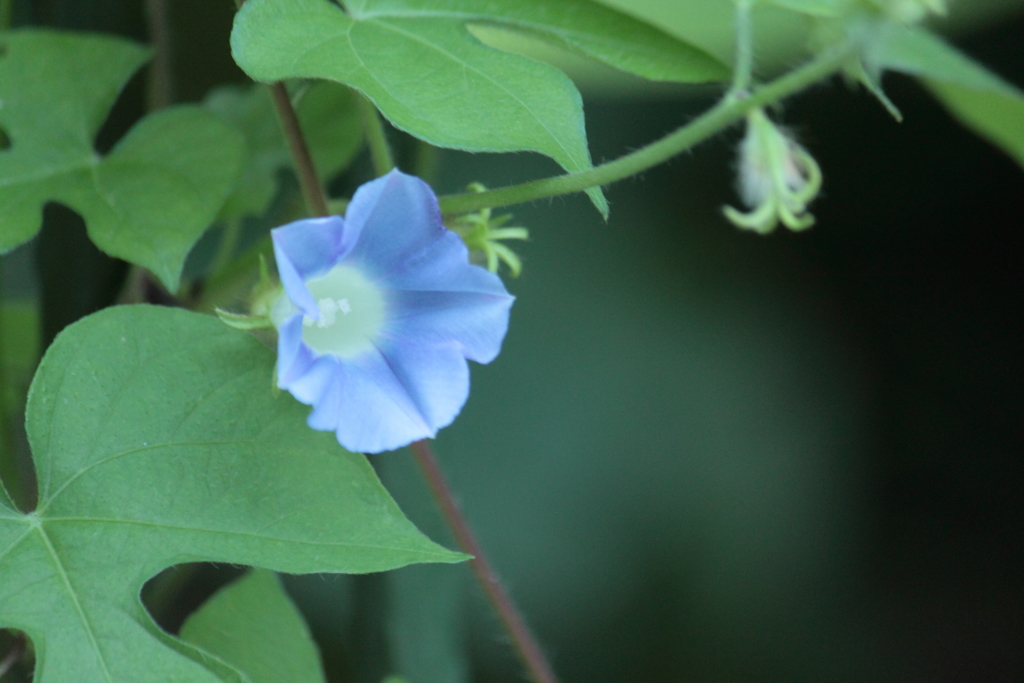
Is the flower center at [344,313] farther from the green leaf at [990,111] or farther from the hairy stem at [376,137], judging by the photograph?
the green leaf at [990,111]

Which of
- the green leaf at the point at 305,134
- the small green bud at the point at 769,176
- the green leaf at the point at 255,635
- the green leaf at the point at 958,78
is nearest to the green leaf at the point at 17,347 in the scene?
the green leaf at the point at 305,134

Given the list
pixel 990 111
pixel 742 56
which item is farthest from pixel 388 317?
pixel 990 111

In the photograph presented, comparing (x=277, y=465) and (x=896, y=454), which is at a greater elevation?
(x=896, y=454)

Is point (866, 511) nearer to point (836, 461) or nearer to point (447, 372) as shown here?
point (836, 461)

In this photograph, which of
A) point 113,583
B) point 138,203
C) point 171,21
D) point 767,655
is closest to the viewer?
point 113,583

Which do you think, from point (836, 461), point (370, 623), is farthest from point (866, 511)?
point (370, 623)

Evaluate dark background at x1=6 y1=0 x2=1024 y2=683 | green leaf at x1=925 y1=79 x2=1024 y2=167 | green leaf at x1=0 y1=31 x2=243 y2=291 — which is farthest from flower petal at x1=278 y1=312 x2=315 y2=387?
dark background at x1=6 y1=0 x2=1024 y2=683

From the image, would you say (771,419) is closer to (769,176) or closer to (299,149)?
(769,176)

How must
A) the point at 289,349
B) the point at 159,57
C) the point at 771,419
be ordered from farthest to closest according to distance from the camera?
1. the point at 771,419
2. the point at 159,57
3. the point at 289,349
